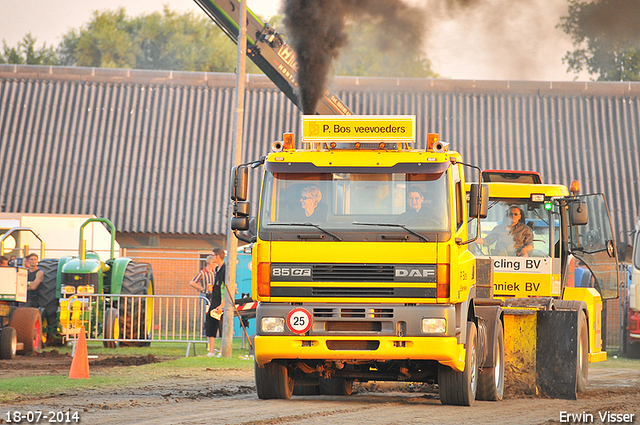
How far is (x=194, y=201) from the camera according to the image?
29.8 metres

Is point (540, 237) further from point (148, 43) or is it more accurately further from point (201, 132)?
point (148, 43)

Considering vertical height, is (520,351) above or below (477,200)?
below

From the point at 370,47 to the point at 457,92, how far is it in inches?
688

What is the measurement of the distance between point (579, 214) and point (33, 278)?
12.6 metres

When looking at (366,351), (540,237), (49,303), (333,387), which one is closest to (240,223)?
(366,351)

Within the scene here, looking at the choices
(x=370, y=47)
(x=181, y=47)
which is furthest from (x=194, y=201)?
(x=181, y=47)

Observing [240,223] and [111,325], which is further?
[111,325]

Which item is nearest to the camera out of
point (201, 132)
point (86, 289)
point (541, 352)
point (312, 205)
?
point (312, 205)

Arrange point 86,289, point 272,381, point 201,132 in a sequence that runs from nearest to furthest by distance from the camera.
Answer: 1. point 272,381
2. point 86,289
3. point 201,132

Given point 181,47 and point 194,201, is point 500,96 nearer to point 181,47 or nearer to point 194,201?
point 194,201

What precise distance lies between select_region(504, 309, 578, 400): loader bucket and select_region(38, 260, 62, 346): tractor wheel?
1160 cm

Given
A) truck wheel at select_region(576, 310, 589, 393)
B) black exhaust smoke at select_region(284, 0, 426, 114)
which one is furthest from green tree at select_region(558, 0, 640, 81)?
truck wheel at select_region(576, 310, 589, 393)

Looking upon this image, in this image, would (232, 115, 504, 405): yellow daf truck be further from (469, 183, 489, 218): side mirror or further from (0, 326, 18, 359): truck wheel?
(0, 326, 18, 359): truck wheel

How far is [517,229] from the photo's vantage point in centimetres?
1373
